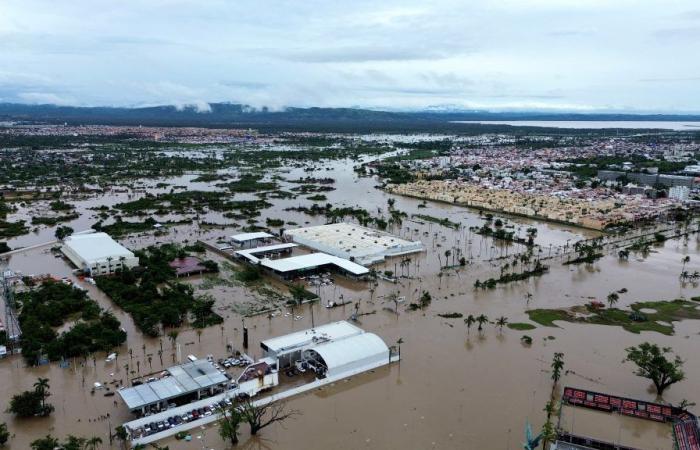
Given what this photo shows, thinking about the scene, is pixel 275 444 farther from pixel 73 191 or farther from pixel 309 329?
pixel 73 191

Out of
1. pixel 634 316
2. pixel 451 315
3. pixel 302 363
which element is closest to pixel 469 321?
pixel 451 315

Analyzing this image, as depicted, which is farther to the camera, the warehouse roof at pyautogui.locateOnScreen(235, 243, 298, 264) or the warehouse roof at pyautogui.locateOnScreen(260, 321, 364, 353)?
the warehouse roof at pyautogui.locateOnScreen(235, 243, 298, 264)

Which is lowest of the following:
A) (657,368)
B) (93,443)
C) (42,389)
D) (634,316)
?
(634,316)

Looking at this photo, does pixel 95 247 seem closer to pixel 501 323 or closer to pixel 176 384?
pixel 176 384

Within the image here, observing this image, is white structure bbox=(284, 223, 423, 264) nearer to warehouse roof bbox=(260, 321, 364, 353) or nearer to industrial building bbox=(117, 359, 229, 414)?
warehouse roof bbox=(260, 321, 364, 353)

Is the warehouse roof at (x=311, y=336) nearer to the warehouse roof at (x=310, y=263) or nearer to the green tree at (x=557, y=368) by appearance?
the green tree at (x=557, y=368)

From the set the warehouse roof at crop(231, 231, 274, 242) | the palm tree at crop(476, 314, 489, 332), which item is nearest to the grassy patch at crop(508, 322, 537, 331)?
the palm tree at crop(476, 314, 489, 332)

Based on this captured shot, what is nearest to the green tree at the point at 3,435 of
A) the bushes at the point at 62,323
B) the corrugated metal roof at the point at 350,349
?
the bushes at the point at 62,323
